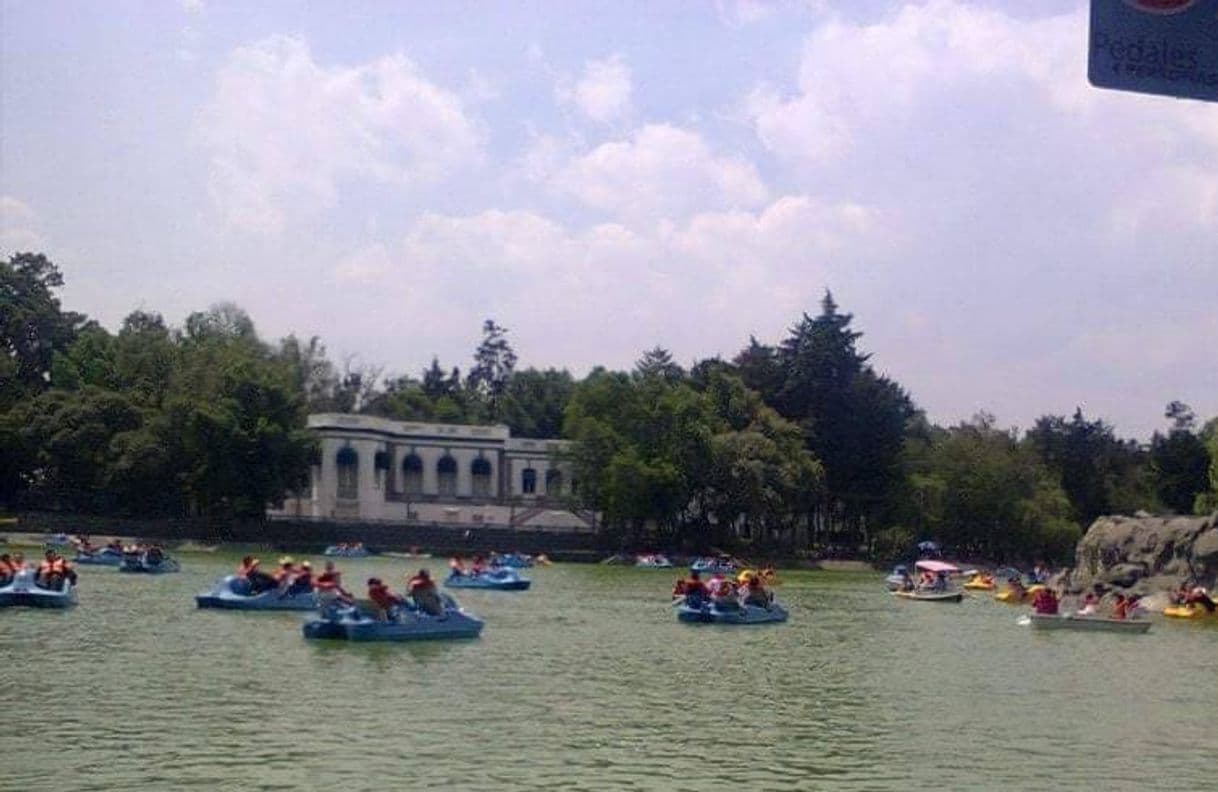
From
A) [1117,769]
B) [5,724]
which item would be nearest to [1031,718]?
[1117,769]

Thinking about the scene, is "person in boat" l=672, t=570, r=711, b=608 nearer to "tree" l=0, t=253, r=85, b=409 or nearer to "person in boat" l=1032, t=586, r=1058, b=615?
"person in boat" l=1032, t=586, r=1058, b=615

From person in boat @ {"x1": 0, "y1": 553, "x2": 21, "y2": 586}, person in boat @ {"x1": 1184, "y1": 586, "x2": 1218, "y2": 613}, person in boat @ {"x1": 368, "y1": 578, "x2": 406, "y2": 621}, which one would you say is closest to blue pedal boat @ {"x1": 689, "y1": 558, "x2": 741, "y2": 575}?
person in boat @ {"x1": 1184, "y1": 586, "x2": 1218, "y2": 613}

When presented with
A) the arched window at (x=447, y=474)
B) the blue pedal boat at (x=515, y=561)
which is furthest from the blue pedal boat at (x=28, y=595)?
the arched window at (x=447, y=474)

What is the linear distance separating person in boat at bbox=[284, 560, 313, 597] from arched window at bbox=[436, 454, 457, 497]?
2467 inches

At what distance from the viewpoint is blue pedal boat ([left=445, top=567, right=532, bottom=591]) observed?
50.6 metres

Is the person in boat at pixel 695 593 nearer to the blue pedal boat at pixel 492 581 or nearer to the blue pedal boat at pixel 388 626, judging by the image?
the blue pedal boat at pixel 388 626

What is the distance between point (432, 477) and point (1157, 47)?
Answer: 92.9 m

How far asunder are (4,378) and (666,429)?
40.8 meters

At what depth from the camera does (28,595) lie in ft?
112

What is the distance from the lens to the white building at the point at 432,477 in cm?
9481

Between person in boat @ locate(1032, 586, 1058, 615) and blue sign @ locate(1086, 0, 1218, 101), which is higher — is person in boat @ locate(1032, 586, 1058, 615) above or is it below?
below

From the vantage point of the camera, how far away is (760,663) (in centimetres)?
2905

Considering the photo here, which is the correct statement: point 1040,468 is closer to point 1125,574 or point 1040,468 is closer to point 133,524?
point 1125,574

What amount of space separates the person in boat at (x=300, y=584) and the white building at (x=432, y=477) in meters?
52.4
